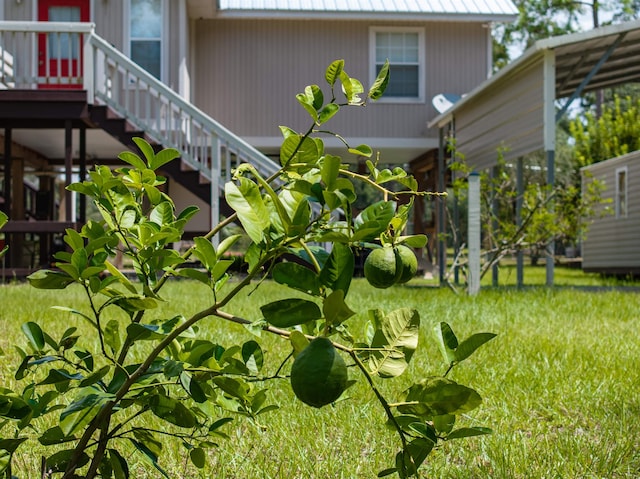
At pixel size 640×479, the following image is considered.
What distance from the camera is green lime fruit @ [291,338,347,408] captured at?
0.84 meters

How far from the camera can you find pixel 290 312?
0.99 metres

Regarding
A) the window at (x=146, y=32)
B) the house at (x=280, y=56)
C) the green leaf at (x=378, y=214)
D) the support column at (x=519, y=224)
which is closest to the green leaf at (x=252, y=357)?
the green leaf at (x=378, y=214)

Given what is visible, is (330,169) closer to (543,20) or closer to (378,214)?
(378,214)

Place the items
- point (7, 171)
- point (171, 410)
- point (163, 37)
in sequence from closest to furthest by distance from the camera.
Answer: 1. point (171, 410)
2. point (7, 171)
3. point (163, 37)

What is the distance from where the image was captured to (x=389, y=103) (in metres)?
15.9

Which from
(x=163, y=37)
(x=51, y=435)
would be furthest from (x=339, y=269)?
(x=163, y=37)

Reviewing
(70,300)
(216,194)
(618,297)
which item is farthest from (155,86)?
(618,297)

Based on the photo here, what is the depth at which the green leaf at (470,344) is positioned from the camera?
1.04 meters

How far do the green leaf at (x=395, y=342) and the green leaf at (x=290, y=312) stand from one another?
0.41 ft

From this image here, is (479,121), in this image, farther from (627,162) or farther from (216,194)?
(216,194)

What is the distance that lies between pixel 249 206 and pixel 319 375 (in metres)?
0.24

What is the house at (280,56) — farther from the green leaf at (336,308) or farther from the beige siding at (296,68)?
the green leaf at (336,308)

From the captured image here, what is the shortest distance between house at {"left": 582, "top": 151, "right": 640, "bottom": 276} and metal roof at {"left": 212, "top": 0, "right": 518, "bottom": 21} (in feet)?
11.8

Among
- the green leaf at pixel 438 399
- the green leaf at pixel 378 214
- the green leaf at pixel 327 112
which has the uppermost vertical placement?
the green leaf at pixel 327 112
